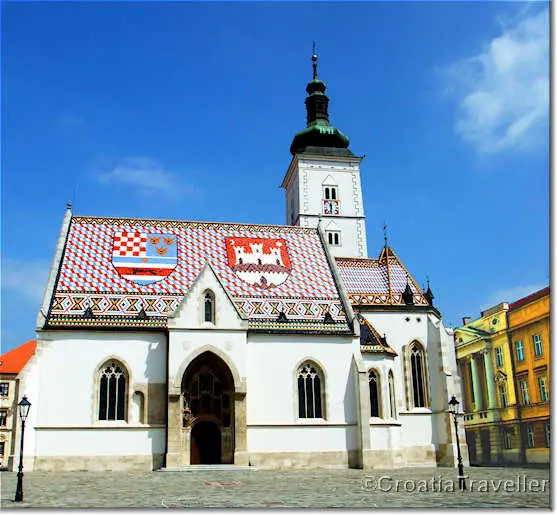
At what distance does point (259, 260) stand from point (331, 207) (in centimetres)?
1790

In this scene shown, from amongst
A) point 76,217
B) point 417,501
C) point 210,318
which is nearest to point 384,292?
point 210,318

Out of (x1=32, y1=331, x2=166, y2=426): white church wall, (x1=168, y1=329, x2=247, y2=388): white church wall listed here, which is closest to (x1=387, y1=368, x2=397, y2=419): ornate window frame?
(x1=168, y1=329, x2=247, y2=388): white church wall

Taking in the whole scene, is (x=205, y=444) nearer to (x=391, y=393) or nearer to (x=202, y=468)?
(x=202, y=468)

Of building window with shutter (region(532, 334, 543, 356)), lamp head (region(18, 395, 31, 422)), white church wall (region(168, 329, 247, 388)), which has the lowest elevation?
lamp head (region(18, 395, 31, 422))

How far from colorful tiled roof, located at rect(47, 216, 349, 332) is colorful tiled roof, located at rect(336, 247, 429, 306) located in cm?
263

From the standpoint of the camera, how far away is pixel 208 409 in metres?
31.6

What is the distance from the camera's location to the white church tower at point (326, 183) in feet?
172

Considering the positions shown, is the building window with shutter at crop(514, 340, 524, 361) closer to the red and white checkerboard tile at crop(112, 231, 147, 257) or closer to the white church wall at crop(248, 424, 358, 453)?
the white church wall at crop(248, 424, 358, 453)

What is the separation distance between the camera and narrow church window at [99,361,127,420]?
3073 cm

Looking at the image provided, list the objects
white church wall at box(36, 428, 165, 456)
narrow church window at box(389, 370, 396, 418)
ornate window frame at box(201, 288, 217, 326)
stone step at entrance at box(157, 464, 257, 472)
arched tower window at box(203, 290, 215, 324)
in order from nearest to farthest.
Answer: stone step at entrance at box(157, 464, 257, 472) < white church wall at box(36, 428, 165, 456) < ornate window frame at box(201, 288, 217, 326) < arched tower window at box(203, 290, 215, 324) < narrow church window at box(389, 370, 396, 418)

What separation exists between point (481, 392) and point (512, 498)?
4366 cm

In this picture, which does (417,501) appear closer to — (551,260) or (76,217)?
(551,260)

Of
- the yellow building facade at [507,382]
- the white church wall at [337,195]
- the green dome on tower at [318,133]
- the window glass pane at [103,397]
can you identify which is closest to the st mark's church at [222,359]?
the window glass pane at [103,397]

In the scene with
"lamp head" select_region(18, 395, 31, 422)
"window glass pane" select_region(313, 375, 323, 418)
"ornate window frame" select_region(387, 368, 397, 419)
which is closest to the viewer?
"lamp head" select_region(18, 395, 31, 422)
